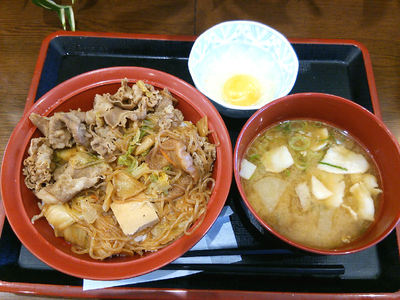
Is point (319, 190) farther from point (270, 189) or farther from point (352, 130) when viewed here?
point (352, 130)

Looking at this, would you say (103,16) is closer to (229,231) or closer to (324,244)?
(229,231)

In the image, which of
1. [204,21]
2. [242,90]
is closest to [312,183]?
[242,90]

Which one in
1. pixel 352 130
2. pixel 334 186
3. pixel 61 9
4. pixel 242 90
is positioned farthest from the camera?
pixel 61 9

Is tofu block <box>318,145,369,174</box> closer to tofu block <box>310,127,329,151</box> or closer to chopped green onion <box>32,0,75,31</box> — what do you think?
tofu block <box>310,127,329,151</box>

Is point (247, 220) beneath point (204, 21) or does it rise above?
beneath

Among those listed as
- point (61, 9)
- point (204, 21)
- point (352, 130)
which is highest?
point (61, 9)

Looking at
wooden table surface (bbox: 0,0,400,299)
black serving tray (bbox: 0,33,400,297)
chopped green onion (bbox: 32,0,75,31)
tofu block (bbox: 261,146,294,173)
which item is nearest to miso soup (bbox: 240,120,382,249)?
tofu block (bbox: 261,146,294,173)

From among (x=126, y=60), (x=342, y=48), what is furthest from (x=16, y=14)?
(x=342, y=48)
